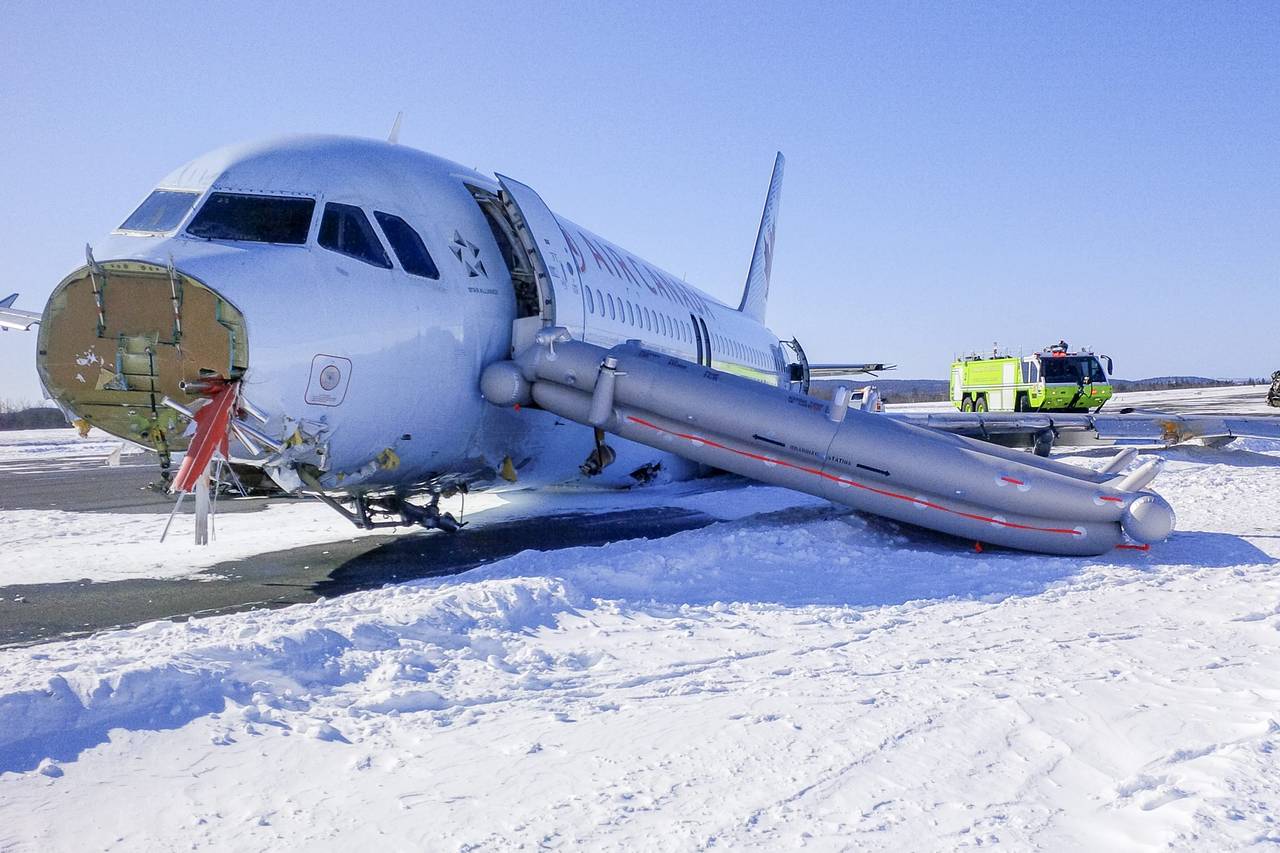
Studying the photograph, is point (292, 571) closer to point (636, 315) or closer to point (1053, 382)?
point (636, 315)

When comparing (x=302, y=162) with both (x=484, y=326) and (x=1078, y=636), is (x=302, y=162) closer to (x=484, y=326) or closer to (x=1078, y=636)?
(x=484, y=326)

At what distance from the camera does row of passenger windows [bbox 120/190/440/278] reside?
7531 millimetres

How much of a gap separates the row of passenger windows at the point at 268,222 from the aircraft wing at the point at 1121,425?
9.95 meters

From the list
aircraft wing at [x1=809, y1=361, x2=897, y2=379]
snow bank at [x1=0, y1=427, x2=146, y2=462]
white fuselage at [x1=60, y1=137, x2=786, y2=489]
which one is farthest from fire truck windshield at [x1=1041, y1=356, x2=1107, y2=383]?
snow bank at [x1=0, y1=427, x2=146, y2=462]

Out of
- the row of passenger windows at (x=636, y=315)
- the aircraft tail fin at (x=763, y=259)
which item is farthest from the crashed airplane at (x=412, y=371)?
the aircraft tail fin at (x=763, y=259)

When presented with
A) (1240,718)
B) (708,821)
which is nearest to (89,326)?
(708,821)

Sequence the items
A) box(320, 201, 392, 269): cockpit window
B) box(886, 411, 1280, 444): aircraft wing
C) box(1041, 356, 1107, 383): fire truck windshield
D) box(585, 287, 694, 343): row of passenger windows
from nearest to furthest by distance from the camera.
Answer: box(320, 201, 392, 269): cockpit window < box(585, 287, 694, 343): row of passenger windows < box(886, 411, 1280, 444): aircraft wing < box(1041, 356, 1107, 383): fire truck windshield

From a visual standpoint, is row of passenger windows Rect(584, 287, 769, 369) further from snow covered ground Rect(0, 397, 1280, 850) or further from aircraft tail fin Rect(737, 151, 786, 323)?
aircraft tail fin Rect(737, 151, 786, 323)

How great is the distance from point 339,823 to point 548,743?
943 millimetres

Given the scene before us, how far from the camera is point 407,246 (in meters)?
8.41

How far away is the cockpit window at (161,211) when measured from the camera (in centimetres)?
750

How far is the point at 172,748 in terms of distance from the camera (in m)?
3.77

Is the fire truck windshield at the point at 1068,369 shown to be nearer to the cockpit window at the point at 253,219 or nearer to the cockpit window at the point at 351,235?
the cockpit window at the point at 351,235

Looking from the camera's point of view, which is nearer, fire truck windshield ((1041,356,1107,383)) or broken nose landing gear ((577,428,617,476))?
broken nose landing gear ((577,428,617,476))
